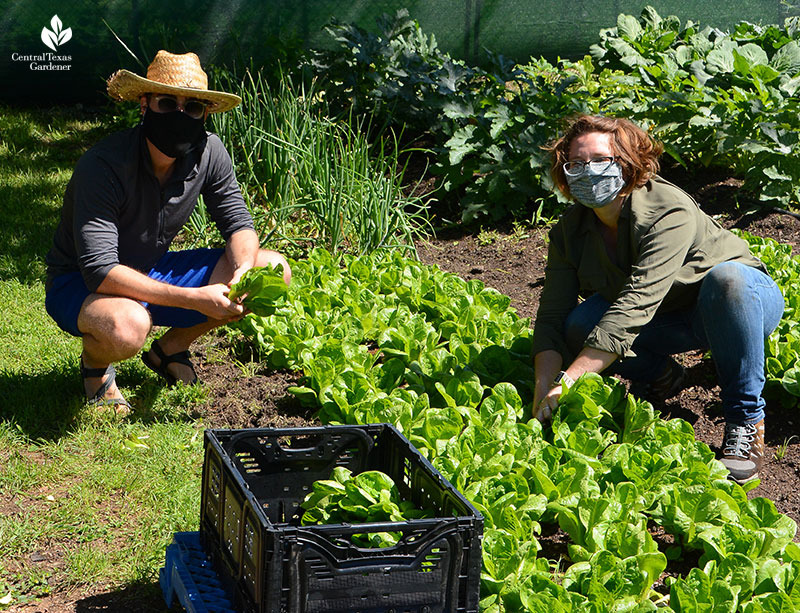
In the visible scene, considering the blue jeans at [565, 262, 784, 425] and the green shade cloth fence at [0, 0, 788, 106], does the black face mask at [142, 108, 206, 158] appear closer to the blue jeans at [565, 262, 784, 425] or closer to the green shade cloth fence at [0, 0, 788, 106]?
the blue jeans at [565, 262, 784, 425]

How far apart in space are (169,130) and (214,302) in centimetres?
68

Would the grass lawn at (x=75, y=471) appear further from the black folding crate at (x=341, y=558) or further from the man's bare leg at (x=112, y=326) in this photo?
the black folding crate at (x=341, y=558)

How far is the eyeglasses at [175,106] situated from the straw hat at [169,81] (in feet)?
0.07

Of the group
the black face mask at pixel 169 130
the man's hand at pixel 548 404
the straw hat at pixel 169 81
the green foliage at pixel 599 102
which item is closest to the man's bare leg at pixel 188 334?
the black face mask at pixel 169 130

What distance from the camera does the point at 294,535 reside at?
6.77 ft

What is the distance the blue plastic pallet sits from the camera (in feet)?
7.63

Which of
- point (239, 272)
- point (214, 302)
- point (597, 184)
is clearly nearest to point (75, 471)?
point (214, 302)

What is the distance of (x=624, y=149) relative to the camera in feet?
11.3

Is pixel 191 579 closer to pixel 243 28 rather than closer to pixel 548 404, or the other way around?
pixel 548 404

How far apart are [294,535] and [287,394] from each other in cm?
205

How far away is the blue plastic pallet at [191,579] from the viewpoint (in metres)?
2.32

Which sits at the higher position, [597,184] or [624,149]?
[624,149]

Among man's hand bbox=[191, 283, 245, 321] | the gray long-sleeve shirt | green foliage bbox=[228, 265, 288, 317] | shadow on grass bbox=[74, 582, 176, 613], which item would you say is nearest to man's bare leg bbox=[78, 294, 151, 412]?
the gray long-sleeve shirt

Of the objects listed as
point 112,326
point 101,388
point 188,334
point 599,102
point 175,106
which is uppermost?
point 175,106
